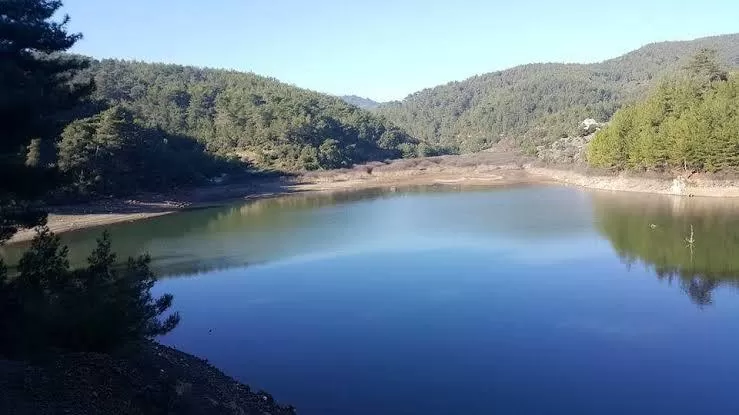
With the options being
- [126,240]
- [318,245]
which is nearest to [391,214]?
[318,245]

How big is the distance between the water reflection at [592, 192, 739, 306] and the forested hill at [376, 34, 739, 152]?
100 ft

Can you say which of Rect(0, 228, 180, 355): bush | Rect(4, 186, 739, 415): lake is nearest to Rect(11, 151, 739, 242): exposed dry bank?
Rect(4, 186, 739, 415): lake

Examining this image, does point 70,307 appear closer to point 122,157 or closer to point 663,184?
point 122,157

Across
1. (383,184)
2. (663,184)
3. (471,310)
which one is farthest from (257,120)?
(471,310)

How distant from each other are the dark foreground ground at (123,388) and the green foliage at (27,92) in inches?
70.5

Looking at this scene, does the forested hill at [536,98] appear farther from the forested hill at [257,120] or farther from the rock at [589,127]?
the forested hill at [257,120]

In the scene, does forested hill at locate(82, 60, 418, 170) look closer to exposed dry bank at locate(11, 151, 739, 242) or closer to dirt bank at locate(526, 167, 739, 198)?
exposed dry bank at locate(11, 151, 739, 242)

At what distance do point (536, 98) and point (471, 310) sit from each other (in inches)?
3191

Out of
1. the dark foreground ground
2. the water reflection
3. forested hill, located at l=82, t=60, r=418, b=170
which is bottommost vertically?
the water reflection

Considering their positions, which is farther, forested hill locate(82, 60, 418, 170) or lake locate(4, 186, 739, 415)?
forested hill locate(82, 60, 418, 170)

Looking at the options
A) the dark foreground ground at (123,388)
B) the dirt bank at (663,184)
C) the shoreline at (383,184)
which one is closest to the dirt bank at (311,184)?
the shoreline at (383,184)

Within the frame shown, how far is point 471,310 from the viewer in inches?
523

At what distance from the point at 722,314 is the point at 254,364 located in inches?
367

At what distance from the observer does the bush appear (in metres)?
5.77
